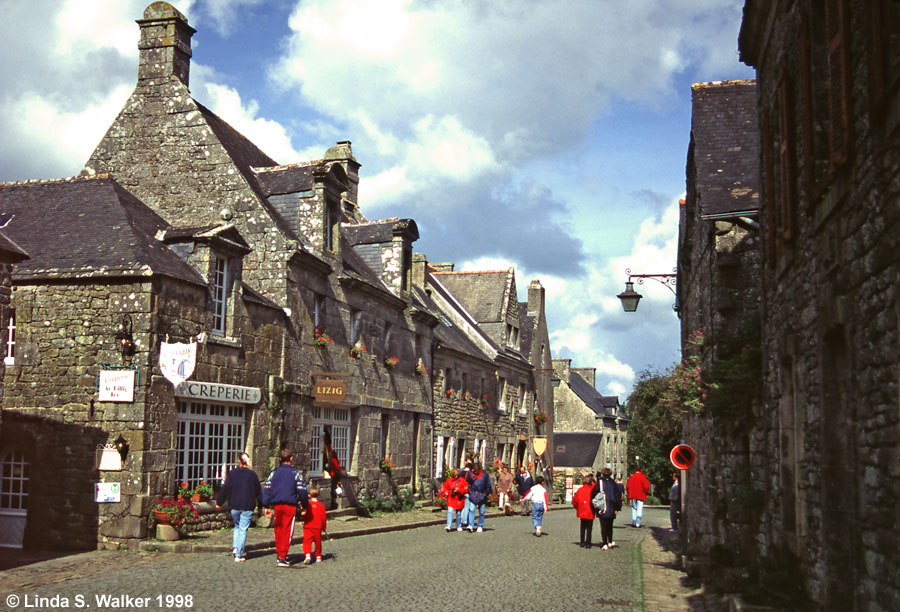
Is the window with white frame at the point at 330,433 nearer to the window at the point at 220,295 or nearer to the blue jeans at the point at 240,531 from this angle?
the window at the point at 220,295

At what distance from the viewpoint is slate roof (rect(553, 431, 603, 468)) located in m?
55.0

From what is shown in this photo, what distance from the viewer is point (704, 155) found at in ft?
50.5

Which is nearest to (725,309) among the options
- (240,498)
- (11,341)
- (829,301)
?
(829,301)

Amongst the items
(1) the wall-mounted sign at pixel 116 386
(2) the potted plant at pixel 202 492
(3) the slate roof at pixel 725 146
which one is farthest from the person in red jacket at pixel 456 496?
(3) the slate roof at pixel 725 146

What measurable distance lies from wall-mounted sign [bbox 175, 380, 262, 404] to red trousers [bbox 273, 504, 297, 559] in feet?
11.8

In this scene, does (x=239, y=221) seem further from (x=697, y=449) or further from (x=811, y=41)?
(x=811, y=41)

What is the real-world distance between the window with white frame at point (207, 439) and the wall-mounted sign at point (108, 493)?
140cm

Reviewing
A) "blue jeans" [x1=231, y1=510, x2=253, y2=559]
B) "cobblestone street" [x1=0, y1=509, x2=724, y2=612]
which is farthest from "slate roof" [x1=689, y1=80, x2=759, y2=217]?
"blue jeans" [x1=231, y1=510, x2=253, y2=559]

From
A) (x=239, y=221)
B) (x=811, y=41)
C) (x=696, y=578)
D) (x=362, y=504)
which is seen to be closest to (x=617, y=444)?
(x=362, y=504)

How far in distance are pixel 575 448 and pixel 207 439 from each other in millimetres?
41683

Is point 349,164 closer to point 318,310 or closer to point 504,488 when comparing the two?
point 318,310

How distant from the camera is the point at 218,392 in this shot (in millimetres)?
16969

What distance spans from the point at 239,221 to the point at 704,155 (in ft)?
33.1

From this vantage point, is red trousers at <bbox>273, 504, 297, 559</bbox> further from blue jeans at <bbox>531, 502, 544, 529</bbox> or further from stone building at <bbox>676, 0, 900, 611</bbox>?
blue jeans at <bbox>531, 502, 544, 529</bbox>
